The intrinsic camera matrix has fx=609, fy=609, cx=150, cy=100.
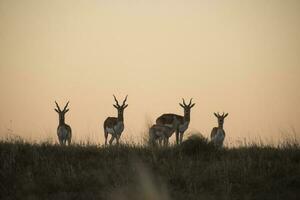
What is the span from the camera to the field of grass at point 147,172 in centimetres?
1341

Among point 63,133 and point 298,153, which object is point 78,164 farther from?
point 63,133

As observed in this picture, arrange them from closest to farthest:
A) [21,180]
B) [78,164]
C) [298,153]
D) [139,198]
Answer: [139,198] < [21,180] < [78,164] < [298,153]

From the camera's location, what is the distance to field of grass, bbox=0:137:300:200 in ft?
44.0

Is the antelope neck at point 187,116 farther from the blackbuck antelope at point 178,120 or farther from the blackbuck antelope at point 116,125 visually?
the blackbuck antelope at point 116,125

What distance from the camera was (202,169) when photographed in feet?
49.3

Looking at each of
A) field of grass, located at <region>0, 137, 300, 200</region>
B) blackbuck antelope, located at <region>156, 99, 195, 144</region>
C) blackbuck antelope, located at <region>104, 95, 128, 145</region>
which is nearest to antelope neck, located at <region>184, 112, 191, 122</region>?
blackbuck antelope, located at <region>156, 99, 195, 144</region>

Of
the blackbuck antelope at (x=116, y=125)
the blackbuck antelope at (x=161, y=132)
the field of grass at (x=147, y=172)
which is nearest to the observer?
the field of grass at (x=147, y=172)

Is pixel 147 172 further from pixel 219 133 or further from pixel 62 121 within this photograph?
pixel 62 121

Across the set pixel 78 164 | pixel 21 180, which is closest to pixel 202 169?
pixel 78 164

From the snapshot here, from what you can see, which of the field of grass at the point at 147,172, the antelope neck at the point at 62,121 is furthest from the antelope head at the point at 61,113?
the field of grass at the point at 147,172

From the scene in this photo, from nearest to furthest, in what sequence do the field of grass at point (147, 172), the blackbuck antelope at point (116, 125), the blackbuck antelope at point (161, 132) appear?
the field of grass at point (147, 172) → the blackbuck antelope at point (161, 132) → the blackbuck antelope at point (116, 125)

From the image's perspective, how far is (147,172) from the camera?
1471 cm

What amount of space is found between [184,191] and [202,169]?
1572 millimetres

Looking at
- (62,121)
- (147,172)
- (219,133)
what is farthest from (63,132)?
(147,172)
